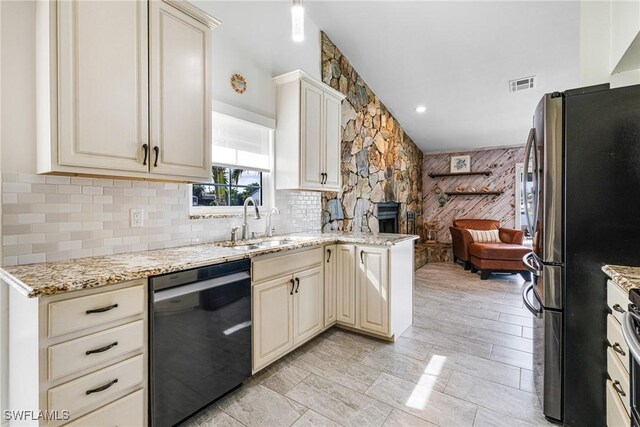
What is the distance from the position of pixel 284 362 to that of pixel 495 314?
95.8 inches

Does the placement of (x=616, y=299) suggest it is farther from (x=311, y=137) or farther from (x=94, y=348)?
(x=311, y=137)

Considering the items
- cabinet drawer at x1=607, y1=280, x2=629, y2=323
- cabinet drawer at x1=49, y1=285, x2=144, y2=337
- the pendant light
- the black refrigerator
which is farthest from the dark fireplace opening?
cabinet drawer at x1=49, y1=285, x2=144, y2=337

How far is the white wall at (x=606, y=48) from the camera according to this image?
1770mm

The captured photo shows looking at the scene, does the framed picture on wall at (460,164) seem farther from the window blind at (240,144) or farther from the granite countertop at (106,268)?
A: the granite countertop at (106,268)

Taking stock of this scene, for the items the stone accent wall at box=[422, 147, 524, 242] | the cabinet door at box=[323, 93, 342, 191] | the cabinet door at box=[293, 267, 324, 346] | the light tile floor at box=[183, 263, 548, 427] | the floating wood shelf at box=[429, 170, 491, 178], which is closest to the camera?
the light tile floor at box=[183, 263, 548, 427]

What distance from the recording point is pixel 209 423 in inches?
66.0

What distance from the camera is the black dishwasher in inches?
58.2

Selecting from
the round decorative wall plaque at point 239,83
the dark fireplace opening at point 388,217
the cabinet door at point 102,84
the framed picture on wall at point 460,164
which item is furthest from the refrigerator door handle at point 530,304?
the framed picture on wall at point 460,164

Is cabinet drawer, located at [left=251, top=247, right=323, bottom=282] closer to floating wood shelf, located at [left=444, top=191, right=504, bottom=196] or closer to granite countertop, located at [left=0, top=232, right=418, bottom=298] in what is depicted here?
granite countertop, located at [left=0, top=232, right=418, bottom=298]

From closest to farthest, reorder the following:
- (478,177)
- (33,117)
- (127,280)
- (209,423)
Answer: (127,280) < (33,117) < (209,423) < (478,177)

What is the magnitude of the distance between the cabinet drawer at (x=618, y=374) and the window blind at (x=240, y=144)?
2.68m

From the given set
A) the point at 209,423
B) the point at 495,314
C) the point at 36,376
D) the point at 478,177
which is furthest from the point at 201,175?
the point at 478,177

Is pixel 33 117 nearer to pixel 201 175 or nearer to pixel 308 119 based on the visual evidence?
pixel 201 175

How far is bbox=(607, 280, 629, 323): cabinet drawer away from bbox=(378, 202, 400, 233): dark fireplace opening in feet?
11.8
